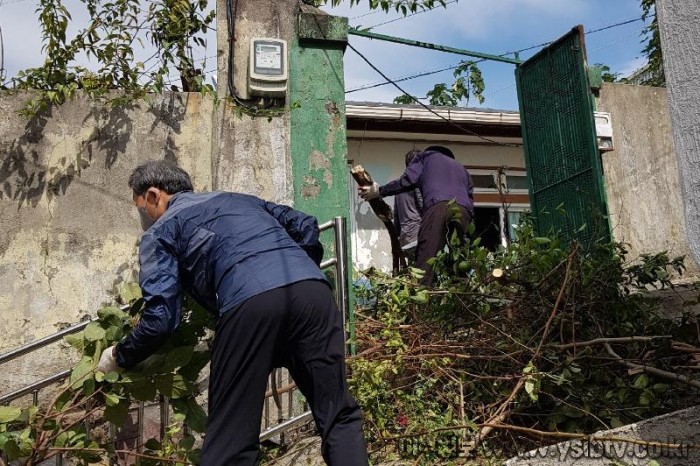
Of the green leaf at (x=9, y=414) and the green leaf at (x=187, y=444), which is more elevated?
the green leaf at (x=9, y=414)

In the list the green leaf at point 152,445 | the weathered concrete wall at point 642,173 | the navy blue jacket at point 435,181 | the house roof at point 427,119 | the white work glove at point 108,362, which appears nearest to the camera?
the white work glove at point 108,362

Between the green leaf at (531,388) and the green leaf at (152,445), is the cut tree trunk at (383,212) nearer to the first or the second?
the green leaf at (531,388)

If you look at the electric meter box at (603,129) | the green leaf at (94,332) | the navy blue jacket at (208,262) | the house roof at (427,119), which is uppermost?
the house roof at (427,119)

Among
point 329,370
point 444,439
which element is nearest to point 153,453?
point 329,370

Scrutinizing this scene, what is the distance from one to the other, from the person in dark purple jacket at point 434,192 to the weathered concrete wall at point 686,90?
9.78 ft

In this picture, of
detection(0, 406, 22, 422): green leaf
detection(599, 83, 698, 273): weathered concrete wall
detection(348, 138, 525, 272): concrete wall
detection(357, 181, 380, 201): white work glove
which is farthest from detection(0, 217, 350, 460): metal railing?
detection(599, 83, 698, 273): weathered concrete wall

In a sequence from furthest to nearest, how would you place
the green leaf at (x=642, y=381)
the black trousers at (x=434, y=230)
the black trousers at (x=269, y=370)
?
the black trousers at (x=434, y=230), the green leaf at (x=642, y=381), the black trousers at (x=269, y=370)

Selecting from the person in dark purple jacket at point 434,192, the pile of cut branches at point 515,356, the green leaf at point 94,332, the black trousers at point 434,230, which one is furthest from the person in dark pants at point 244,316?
the black trousers at point 434,230

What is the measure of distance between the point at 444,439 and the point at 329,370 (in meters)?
1.15

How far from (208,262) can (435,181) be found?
123 inches

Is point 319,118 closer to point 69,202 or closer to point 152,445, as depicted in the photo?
point 69,202

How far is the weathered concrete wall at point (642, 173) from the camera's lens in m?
8.07

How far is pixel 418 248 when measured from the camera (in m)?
5.69

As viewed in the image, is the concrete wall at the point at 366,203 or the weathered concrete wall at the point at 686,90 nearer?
the weathered concrete wall at the point at 686,90
